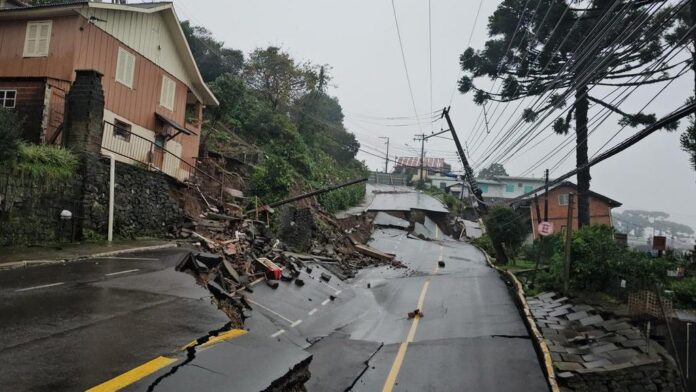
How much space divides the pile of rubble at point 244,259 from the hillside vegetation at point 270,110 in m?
6.88

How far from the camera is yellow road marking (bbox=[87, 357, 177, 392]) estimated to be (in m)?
4.11

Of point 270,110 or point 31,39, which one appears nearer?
point 31,39

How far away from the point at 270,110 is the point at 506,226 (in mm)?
23138

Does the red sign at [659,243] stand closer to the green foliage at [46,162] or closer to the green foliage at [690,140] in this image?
the green foliage at [690,140]

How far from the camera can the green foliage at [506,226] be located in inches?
1115

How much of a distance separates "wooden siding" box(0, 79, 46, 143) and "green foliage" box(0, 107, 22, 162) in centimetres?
448

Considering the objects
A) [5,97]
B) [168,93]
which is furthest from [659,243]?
[5,97]

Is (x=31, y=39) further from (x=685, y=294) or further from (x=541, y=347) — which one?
(x=685, y=294)

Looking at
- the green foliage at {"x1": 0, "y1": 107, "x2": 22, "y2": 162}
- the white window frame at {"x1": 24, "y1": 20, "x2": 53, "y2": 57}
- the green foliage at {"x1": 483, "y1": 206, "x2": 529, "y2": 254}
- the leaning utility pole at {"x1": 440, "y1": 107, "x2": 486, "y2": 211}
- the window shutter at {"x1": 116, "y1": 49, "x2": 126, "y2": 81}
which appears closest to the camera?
the green foliage at {"x1": 0, "y1": 107, "x2": 22, "y2": 162}

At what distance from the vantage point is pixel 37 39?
17.3 m

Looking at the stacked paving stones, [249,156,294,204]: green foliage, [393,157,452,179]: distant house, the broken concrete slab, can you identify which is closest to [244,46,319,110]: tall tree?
the broken concrete slab

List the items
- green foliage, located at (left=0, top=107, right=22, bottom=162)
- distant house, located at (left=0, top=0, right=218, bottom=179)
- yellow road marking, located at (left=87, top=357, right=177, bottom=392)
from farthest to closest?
distant house, located at (left=0, top=0, right=218, bottom=179)
green foliage, located at (left=0, top=107, right=22, bottom=162)
yellow road marking, located at (left=87, top=357, right=177, bottom=392)

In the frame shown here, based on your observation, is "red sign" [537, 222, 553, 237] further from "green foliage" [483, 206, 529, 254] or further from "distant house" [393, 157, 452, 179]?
"distant house" [393, 157, 452, 179]

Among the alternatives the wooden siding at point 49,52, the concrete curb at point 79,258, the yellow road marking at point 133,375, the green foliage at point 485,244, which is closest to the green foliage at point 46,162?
the concrete curb at point 79,258
